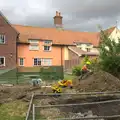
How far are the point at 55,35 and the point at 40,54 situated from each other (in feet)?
17.2

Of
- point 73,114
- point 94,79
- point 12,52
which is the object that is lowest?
point 73,114

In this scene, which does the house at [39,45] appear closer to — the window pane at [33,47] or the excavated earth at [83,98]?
the window pane at [33,47]

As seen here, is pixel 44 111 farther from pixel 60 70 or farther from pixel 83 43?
pixel 83 43

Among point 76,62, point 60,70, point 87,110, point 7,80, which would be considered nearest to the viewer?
point 87,110

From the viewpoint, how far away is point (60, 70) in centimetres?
2125

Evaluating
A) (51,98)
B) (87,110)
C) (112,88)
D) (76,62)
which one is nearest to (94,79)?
(112,88)

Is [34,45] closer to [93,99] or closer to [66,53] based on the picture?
[66,53]

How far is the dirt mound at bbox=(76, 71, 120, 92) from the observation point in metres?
14.4

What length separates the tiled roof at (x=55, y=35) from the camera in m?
40.9

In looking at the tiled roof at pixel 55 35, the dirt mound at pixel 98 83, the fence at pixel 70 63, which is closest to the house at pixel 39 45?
the tiled roof at pixel 55 35

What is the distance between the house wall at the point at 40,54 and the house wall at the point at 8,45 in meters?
1.80

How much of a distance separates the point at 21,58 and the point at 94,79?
2485 cm

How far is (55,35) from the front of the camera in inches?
1713

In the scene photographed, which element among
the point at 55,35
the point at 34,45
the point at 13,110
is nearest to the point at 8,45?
the point at 34,45
